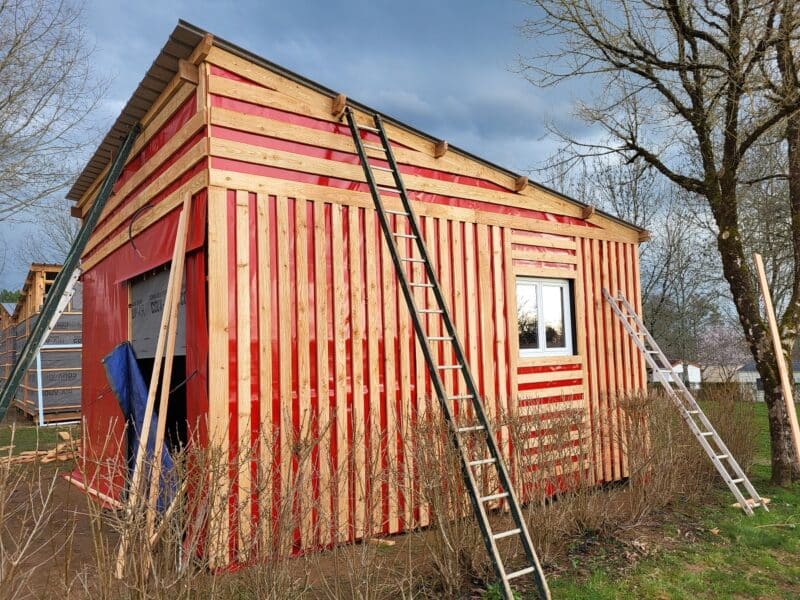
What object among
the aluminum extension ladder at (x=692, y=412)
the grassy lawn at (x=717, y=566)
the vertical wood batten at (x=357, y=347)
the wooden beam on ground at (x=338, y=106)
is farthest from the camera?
the aluminum extension ladder at (x=692, y=412)

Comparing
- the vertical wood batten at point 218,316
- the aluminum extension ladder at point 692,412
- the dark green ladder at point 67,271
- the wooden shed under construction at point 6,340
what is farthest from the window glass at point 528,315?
the wooden shed under construction at point 6,340

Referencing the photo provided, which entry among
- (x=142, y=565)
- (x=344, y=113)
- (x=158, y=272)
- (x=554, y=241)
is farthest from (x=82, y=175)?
(x=142, y=565)

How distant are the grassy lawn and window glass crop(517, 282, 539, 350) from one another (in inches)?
101

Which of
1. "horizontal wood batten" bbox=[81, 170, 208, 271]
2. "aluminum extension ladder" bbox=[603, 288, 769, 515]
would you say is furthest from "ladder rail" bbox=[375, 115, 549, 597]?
"aluminum extension ladder" bbox=[603, 288, 769, 515]

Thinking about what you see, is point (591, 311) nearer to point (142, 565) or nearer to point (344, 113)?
point (344, 113)

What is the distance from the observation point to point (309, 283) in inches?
217

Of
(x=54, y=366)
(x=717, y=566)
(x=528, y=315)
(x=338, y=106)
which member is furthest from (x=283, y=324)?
(x=54, y=366)

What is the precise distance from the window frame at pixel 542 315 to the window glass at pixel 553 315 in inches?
1.2

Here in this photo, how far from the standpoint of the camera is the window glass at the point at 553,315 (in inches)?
308

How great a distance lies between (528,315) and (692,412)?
2.25 m

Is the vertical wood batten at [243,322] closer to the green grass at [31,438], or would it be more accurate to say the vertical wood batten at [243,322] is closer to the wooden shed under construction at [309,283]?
the wooden shed under construction at [309,283]

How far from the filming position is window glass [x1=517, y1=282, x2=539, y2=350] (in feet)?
24.6

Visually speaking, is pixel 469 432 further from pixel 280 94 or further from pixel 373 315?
pixel 280 94

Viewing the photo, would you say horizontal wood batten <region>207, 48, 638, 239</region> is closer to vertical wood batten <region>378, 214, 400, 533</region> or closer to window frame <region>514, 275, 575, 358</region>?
vertical wood batten <region>378, 214, 400, 533</region>
